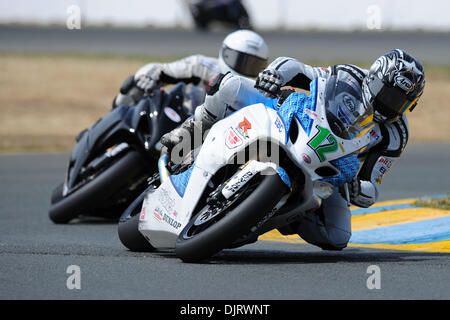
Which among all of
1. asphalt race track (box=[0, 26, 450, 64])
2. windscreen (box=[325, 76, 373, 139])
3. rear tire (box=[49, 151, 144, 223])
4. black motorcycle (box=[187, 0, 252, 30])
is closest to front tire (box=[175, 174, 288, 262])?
windscreen (box=[325, 76, 373, 139])

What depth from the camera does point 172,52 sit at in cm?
2652

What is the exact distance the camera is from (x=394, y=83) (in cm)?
618

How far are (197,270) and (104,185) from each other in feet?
8.37

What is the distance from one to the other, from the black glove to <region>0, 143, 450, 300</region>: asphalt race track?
1.07 m

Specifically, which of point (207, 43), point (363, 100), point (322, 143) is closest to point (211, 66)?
point (363, 100)

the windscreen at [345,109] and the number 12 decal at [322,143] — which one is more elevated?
the windscreen at [345,109]

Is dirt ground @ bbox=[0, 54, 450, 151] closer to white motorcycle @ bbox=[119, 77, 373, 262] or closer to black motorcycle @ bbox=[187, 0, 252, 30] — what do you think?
black motorcycle @ bbox=[187, 0, 252, 30]

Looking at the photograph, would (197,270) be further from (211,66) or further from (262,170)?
(211,66)

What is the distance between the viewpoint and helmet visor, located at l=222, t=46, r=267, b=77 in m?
8.92

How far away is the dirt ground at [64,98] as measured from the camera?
17.7 m

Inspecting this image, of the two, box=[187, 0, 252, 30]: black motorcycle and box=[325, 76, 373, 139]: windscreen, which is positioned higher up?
box=[325, 76, 373, 139]: windscreen

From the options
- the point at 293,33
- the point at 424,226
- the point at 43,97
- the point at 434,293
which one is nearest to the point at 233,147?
the point at 434,293

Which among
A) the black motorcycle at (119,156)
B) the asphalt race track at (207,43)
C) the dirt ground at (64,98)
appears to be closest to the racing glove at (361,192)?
the black motorcycle at (119,156)

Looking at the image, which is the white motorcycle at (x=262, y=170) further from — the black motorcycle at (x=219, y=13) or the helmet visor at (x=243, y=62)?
the black motorcycle at (x=219, y=13)
